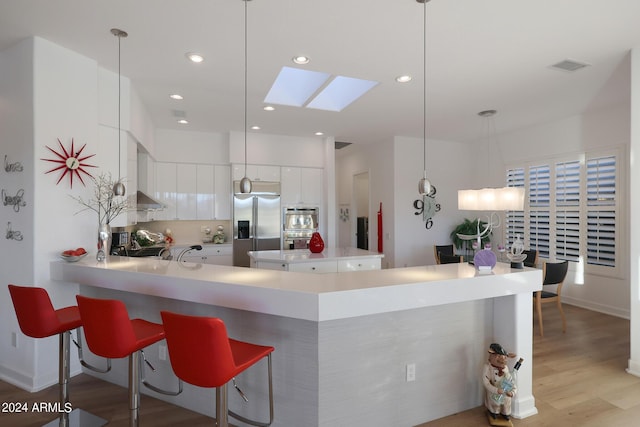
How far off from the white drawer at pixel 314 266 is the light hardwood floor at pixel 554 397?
6.37 feet

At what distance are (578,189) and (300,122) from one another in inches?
168

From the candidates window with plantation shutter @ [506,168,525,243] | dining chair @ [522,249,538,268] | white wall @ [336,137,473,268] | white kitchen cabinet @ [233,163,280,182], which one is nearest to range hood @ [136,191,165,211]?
white kitchen cabinet @ [233,163,280,182]

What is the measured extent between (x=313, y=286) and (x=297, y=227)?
4.42m

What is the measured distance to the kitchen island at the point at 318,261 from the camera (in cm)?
427

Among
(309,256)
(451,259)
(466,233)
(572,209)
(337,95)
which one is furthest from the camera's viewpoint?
(466,233)

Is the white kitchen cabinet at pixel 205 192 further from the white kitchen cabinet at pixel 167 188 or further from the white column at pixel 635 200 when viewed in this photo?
the white column at pixel 635 200

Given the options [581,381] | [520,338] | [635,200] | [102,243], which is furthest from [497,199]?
[102,243]

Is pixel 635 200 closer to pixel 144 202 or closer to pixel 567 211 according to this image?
pixel 567 211

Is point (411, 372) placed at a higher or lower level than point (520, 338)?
lower

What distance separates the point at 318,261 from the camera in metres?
4.39

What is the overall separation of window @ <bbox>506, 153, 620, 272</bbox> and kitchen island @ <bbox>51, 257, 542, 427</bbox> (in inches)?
133

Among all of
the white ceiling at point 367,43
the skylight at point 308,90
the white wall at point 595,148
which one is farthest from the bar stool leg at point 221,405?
the white wall at point 595,148

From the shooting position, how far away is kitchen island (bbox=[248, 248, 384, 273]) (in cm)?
427

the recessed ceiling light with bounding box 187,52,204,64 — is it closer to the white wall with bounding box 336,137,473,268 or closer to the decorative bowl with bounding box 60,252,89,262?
the decorative bowl with bounding box 60,252,89,262
